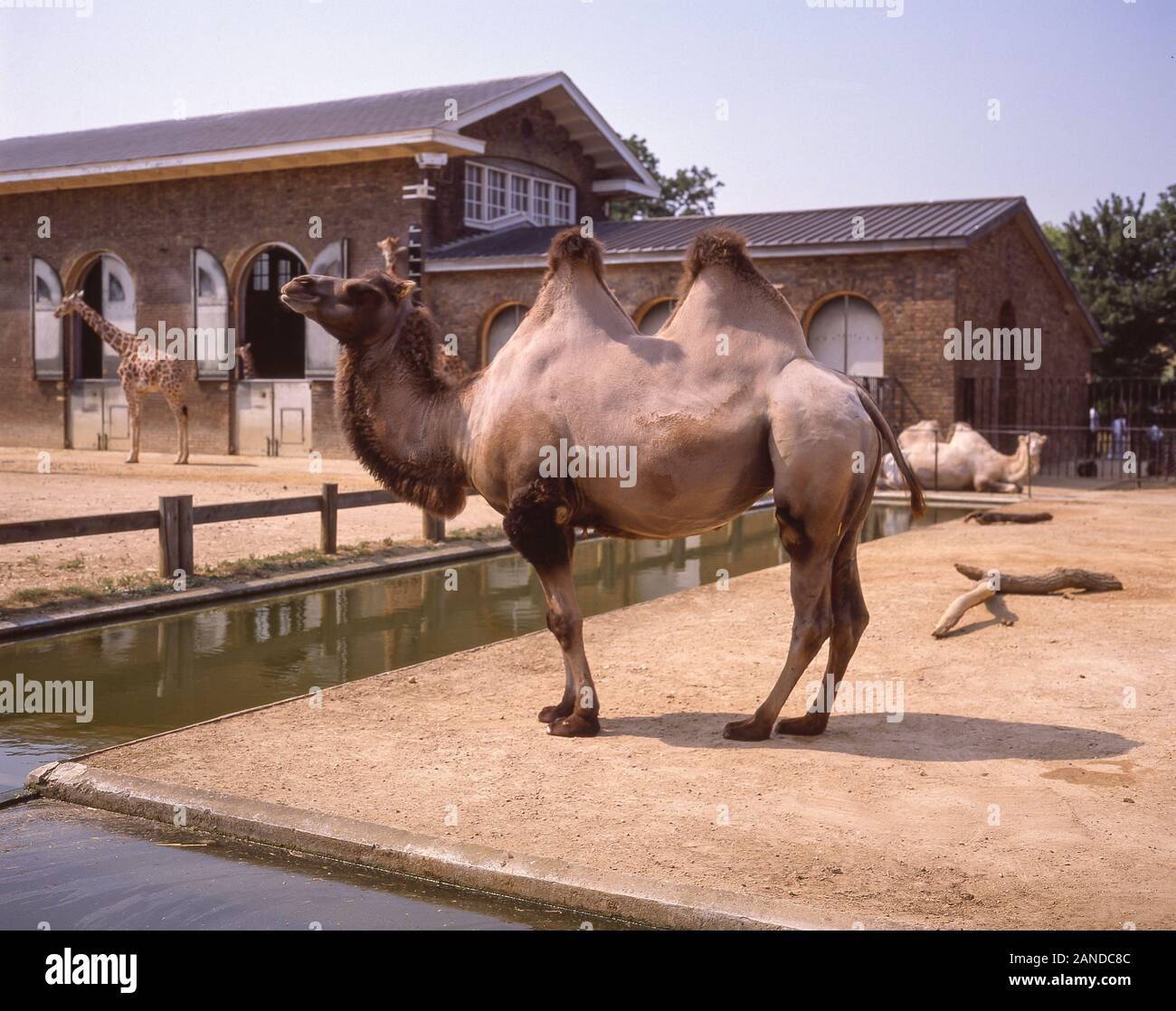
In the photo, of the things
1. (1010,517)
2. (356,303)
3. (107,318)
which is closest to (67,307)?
(107,318)

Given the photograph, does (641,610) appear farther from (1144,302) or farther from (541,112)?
(1144,302)

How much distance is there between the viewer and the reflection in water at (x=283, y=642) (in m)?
7.14

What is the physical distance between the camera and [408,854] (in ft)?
15.6

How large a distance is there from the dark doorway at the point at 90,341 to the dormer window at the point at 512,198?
9887 millimetres

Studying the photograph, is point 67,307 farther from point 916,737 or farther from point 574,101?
point 916,737

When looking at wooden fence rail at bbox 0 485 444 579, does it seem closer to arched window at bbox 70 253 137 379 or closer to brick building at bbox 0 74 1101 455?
brick building at bbox 0 74 1101 455

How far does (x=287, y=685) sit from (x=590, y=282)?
3259mm

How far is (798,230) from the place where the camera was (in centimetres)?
2495

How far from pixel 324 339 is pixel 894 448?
2226cm

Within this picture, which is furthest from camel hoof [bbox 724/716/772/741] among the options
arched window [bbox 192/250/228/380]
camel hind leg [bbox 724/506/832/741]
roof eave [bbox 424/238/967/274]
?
arched window [bbox 192/250/228/380]

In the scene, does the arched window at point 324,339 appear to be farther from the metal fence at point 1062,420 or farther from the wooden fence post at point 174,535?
the wooden fence post at point 174,535

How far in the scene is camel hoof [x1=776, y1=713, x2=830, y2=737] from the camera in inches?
251

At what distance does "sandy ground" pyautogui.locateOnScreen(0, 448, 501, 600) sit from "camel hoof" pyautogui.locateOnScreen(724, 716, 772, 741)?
6366 mm

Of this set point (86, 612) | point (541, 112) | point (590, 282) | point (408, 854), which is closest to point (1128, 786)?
point (408, 854)
